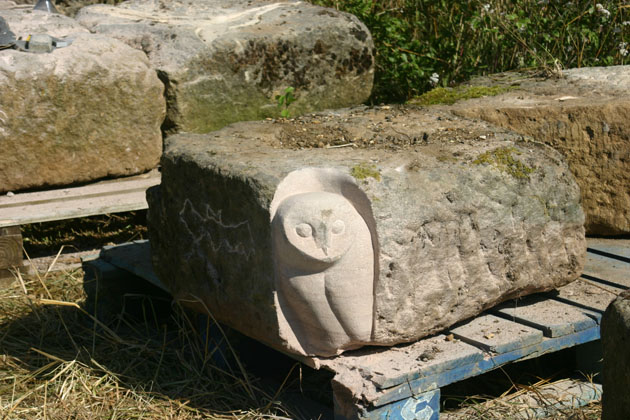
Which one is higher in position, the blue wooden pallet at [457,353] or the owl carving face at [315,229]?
the owl carving face at [315,229]

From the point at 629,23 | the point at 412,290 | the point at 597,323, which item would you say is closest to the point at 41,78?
A: the point at 412,290

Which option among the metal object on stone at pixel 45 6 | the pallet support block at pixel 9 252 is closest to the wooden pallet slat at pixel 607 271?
the pallet support block at pixel 9 252

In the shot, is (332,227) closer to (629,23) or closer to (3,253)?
(3,253)

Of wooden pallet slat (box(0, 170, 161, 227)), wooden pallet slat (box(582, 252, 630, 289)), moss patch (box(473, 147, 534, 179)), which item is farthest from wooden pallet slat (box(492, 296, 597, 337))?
wooden pallet slat (box(0, 170, 161, 227))

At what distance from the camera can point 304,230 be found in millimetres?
2227

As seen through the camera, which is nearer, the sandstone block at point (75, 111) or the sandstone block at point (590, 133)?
the sandstone block at point (590, 133)

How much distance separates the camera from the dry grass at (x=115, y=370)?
8.60ft

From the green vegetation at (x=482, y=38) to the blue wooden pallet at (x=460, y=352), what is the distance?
6.32 ft

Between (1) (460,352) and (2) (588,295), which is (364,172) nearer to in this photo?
(1) (460,352)

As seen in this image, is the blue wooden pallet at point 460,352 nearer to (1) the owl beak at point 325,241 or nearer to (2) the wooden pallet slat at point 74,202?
(1) the owl beak at point 325,241

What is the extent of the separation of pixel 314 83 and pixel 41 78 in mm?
1393

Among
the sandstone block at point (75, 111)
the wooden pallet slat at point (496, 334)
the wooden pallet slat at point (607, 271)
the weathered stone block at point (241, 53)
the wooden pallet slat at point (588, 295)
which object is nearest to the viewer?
the wooden pallet slat at point (496, 334)

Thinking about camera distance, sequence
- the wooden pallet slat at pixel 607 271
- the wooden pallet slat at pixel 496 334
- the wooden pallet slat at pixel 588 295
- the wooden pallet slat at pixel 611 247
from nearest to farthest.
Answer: the wooden pallet slat at pixel 496 334, the wooden pallet slat at pixel 588 295, the wooden pallet slat at pixel 607 271, the wooden pallet slat at pixel 611 247

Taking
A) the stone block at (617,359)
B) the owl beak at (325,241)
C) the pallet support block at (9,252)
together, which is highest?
the owl beak at (325,241)
